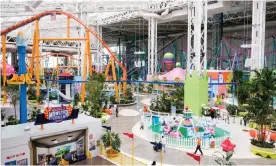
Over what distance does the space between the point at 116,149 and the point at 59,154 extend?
9.71ft

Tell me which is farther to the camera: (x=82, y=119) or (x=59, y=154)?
(x=82, y=119)

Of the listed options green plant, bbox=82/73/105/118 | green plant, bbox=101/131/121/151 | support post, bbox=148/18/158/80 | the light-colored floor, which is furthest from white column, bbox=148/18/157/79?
green plant, bbox=101/131/121/151

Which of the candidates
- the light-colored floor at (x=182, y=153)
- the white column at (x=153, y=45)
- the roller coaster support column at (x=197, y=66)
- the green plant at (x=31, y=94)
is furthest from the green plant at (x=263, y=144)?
the white column at (x=153, y=45)

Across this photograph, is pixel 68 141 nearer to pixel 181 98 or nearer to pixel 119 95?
pixel 181 98

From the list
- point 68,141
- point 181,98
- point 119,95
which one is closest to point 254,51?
point 181,98

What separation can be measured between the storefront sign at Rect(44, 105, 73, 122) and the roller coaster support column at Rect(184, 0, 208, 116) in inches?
459

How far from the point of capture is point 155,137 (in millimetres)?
16234

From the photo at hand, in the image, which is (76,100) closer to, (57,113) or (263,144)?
(57,113)

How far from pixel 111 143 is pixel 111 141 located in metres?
0.11

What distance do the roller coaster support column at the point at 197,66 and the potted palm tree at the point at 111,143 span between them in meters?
9.51

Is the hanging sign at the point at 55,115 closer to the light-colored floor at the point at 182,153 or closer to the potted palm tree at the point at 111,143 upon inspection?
the potted palm tree at the point at 111,143

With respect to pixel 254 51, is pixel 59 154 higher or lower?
lower

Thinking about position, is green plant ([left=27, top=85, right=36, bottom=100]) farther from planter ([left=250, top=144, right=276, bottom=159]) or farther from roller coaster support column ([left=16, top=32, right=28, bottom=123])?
planter ([left=250, top=144, right=276, bottom=159])

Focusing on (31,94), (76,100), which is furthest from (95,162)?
(31,94)
